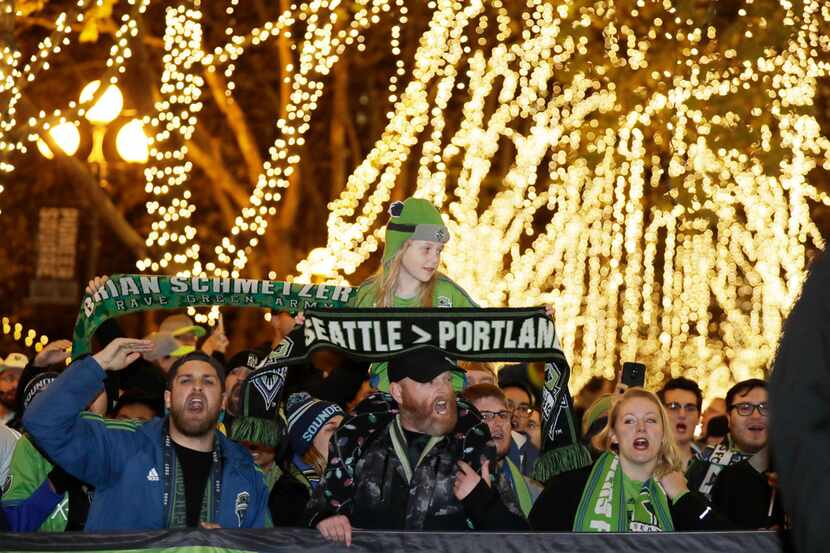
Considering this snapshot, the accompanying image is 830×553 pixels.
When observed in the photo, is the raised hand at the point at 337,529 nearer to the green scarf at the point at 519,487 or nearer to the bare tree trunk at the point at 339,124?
the green scarf at the point at 519,487

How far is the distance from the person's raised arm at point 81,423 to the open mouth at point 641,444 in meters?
2.13

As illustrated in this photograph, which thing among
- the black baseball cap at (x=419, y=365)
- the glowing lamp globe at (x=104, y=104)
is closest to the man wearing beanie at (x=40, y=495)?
the black baseball cap at (x=419, y=365)

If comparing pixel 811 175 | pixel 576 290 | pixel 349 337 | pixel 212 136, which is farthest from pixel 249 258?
pixel 349 337

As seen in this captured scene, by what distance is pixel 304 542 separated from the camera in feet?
20.2

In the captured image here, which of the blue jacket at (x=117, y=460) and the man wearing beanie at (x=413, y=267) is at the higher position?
the man wearing beanie at (x=413, y=267)

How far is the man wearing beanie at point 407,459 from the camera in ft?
21.2

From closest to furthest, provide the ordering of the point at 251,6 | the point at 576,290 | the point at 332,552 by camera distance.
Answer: the point at 332,552 < the point at 576,290 < the point at 251,6

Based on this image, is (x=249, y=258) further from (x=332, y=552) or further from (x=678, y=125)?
(x=332, y=552)

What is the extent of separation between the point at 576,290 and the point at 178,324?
1313cm

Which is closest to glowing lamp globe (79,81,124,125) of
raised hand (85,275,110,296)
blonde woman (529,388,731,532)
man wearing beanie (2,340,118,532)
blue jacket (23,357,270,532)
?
raised hand (85,275,110,296)

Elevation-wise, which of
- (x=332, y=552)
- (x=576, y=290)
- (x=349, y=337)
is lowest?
(x=332, y=552)

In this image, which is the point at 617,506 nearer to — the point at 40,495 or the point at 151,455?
the point at 151,455

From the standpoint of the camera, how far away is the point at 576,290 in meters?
23.9

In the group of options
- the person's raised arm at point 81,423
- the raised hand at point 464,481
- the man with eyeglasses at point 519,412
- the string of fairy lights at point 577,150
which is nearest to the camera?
the raised hand at point 464,481
